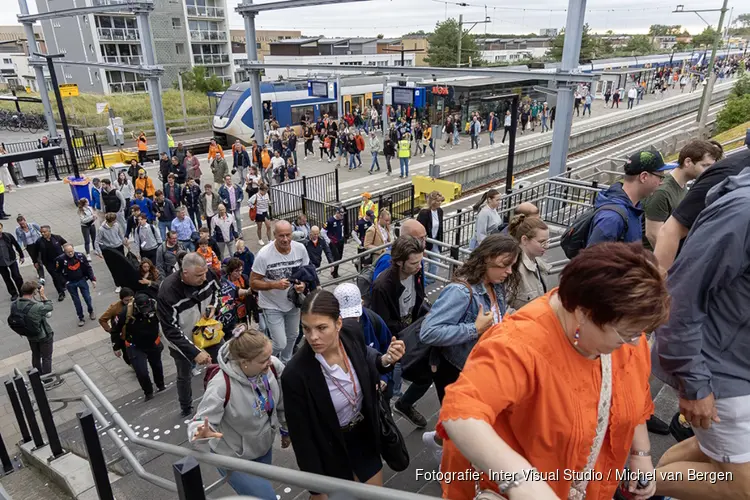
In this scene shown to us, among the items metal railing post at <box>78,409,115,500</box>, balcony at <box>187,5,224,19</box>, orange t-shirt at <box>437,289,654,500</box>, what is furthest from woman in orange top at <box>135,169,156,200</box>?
balcony at <box>187,5,224,19</box>

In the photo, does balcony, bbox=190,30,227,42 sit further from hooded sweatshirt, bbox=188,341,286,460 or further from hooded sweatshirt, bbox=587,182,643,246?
hooded sweatshirt, bbox=188,341,286,460

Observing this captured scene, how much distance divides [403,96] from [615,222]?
20.3m

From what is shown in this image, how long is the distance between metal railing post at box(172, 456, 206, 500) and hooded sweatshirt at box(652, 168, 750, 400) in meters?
1.96

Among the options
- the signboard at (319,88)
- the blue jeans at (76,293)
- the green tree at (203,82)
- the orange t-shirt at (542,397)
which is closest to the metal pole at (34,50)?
the signboard at (319,88)

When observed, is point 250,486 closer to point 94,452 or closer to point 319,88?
point 94,452

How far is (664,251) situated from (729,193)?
2.05 ft

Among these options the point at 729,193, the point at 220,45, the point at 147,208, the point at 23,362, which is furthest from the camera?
the point at 220,45

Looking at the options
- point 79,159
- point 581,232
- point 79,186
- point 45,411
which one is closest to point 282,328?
point 45,411

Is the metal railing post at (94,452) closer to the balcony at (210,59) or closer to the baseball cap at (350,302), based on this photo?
the baseball cap at (350,302)

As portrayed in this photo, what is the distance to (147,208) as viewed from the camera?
36.4 feet

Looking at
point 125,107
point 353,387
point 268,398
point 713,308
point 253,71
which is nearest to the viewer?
point 713,308

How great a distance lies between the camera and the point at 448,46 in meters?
50.6

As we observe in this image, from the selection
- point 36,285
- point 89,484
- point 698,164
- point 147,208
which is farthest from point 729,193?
point 147,208

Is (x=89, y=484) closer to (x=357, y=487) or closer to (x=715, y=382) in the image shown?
(x=357, y=487)
